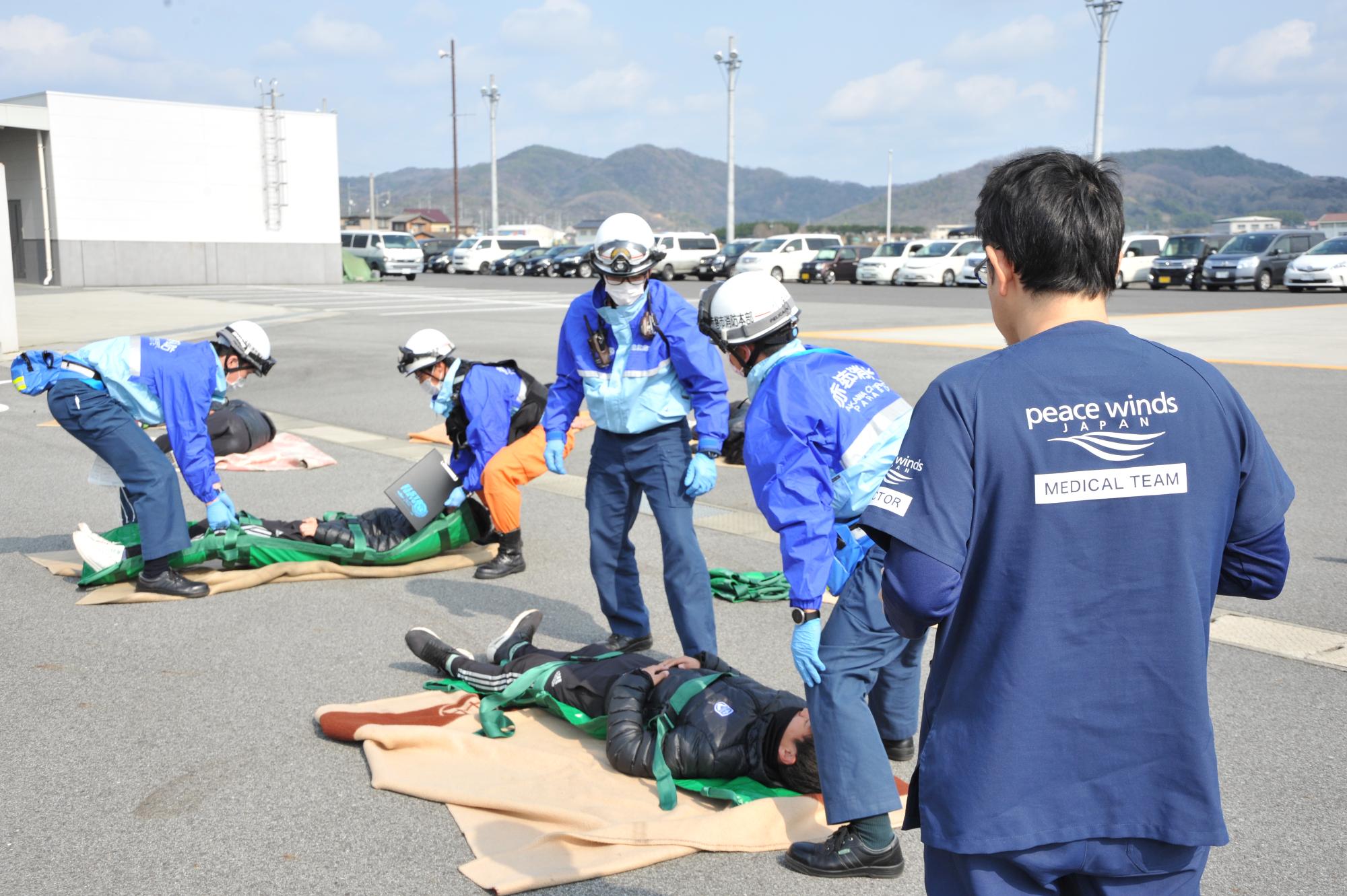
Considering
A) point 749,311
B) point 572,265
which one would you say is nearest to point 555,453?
point 749,311

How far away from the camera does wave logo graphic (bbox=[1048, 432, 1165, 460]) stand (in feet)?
6.09

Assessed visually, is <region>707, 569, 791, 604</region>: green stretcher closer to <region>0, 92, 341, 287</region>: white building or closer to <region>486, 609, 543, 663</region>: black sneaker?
<region>486, 609, 543, 663</region>: black sneaker

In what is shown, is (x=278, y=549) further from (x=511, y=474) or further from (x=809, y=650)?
(x=809, y=650)

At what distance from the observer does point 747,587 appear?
6523 millimetres

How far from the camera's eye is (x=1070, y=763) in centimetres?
195

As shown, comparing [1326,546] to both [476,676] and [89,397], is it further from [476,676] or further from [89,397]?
[89,397]

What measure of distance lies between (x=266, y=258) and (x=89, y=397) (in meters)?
37.8

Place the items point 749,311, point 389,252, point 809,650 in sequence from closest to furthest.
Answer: point 809,650 → point 749,311 → point 389,252

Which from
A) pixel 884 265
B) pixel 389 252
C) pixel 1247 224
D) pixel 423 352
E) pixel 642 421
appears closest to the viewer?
pixel 642 421

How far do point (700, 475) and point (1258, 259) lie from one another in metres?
34.3

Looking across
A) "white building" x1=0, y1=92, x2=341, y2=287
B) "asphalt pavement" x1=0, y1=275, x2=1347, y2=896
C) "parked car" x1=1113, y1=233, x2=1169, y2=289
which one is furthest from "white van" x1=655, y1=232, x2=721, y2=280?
"asphalt pavement" x1=0, y1=275, x2=1347, y2=896

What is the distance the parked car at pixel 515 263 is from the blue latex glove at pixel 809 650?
162 ft

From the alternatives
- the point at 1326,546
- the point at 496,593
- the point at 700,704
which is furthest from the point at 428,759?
the point at 1326,546

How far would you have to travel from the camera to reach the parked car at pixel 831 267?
4338 cm
